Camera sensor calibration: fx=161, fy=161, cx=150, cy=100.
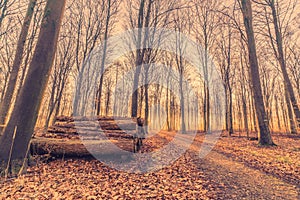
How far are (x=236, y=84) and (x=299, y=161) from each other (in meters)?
24.0

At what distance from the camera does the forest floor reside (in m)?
3.76

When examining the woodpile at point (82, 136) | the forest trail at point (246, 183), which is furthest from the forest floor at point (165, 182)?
the woodpile at point (82, 136)

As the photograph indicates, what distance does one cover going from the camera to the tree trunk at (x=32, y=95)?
454 cm

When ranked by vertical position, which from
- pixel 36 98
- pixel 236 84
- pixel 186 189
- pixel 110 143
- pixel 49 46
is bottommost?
pixel 186 189

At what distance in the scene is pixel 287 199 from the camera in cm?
348

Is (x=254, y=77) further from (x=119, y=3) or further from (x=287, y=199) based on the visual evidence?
(x=119, y=3)

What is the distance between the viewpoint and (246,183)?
4355mm

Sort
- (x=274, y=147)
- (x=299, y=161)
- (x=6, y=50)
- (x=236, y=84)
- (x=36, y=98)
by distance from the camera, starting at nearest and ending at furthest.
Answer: (x=36, y=98)
(x=299, y=161)
(x=274, y=147)
(x=6, y=50)
(x=236, y=84)

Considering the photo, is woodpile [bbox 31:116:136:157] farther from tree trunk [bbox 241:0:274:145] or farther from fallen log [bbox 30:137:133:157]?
tree trunk [bbox 241:0:274:145]

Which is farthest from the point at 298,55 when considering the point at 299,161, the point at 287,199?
the point at 287,199

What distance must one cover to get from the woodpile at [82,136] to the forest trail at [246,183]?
3585 mm

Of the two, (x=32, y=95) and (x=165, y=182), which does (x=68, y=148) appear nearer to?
(x=32, y=95)

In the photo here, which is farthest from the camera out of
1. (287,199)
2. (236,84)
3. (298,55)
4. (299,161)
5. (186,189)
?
(236,84)

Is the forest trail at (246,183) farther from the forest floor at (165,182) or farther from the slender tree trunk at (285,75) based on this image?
the slender tree trunk at (285,75)
